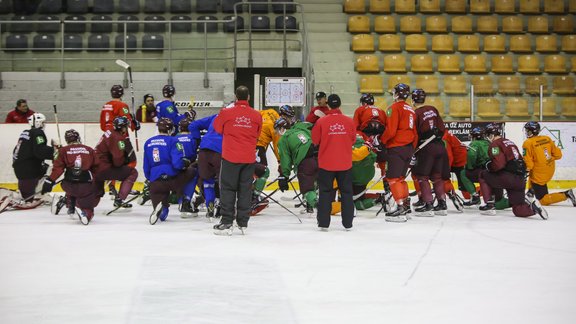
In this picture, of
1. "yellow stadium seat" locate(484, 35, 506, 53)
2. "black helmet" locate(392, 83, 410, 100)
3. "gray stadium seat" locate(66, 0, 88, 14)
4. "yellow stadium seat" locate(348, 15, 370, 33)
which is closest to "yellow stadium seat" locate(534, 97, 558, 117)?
"yellow stadium seat" locate(484, 35, 506, 53)

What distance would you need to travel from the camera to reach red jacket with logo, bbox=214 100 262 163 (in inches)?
303

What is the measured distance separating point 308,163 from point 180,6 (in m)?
9.62

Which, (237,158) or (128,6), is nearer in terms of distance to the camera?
(237,158)

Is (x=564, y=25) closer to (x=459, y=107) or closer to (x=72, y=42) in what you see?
(x=459, y=107)

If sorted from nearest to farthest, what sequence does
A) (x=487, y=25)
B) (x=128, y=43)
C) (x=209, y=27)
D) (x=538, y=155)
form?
(x=538, y=155)
(x=128, y=43)
(x=209, y=27)
(x=487, y=25)

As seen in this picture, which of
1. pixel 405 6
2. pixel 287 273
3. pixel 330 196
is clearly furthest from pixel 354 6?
pixel 287 273

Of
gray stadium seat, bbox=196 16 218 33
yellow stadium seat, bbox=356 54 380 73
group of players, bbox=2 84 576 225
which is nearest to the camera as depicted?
group of players, bbox=2 84 576 225

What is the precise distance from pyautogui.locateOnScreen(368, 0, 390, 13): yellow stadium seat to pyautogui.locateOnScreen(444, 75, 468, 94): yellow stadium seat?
8.91 feet

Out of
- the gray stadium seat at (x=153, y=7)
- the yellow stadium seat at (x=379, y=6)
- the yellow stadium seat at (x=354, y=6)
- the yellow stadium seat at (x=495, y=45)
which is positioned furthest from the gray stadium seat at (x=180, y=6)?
the yellow stadium seat at (x=495, y=45)

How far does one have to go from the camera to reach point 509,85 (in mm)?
15977

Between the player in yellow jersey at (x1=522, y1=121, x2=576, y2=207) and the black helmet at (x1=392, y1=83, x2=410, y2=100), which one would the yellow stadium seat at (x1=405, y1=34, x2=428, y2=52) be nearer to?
the player in yellow jersey at (x1=522, y1=121, x2=576, y2=207)

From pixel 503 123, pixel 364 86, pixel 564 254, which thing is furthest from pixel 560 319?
pixel 364 86

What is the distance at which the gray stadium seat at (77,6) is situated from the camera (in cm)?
1775

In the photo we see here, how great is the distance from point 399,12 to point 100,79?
7.32m
